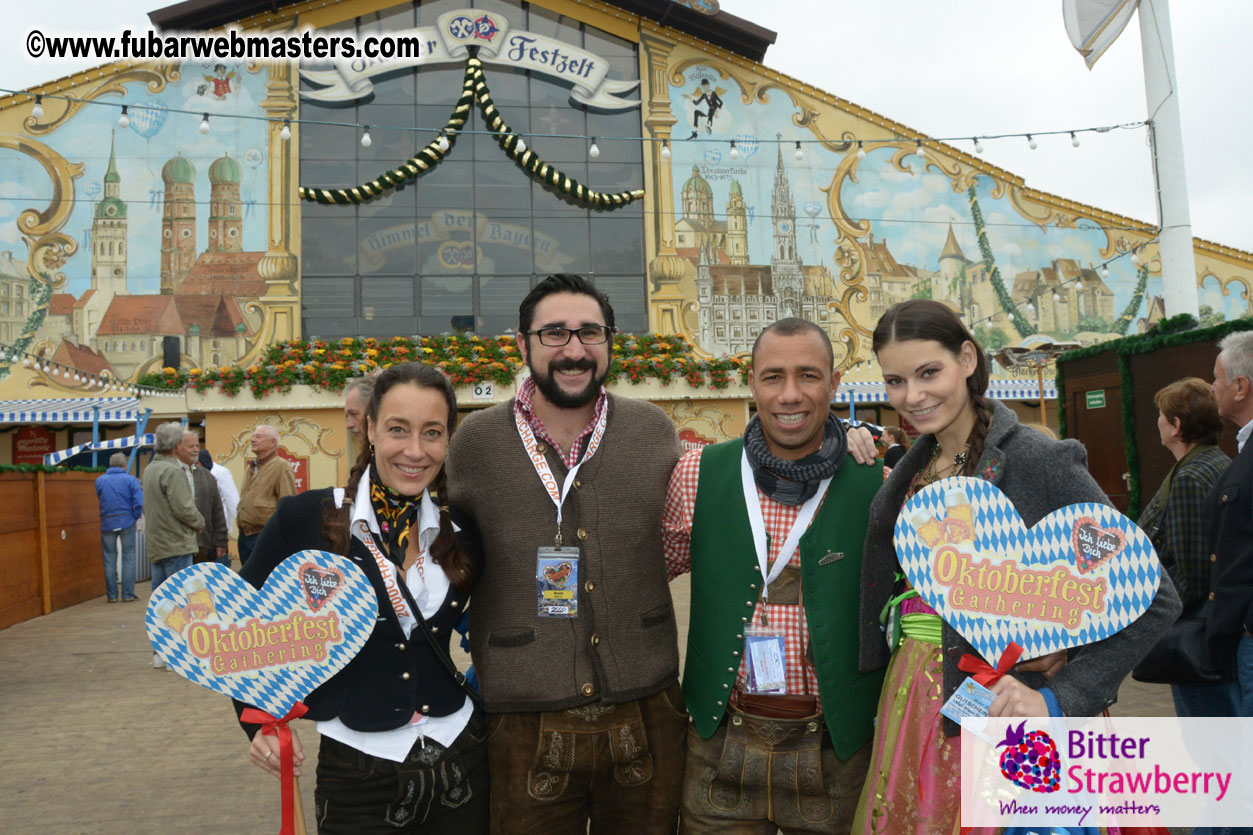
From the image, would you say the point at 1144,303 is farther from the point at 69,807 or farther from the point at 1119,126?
the point at 69,807

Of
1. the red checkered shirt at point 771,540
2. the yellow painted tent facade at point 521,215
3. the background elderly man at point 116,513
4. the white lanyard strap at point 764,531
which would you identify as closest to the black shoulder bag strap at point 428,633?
the red checkered shirt at point 771,540

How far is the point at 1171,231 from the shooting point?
29.1 ft

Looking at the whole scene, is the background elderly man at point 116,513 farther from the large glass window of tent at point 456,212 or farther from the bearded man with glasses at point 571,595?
the bearded man with glasses at point 571,595

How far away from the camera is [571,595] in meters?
2.36

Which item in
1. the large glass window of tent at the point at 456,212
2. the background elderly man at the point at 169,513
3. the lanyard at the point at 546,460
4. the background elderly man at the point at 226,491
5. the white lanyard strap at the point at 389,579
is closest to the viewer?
the white lanyard strap at the point at 389,579

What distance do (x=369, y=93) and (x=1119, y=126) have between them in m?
12.7

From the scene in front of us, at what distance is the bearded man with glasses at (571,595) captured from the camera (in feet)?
7.62

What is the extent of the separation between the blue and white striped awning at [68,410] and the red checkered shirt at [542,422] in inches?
520

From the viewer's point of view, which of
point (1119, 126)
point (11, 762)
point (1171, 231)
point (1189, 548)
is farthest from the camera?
point (1119, 126)

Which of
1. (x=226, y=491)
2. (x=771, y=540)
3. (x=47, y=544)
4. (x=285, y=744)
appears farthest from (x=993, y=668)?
(x=47, y=544)

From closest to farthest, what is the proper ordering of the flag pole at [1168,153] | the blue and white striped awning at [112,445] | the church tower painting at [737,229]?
the flag pole at [1168,153] → the blue and white striped awning at [112,445] → the church tower painting at [737,229]

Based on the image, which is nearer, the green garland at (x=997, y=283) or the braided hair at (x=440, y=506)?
the braided hair at (x=440, y=506)

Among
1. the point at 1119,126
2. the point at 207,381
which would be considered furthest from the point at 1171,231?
the point at 207,381

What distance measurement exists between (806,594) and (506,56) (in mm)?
16681
